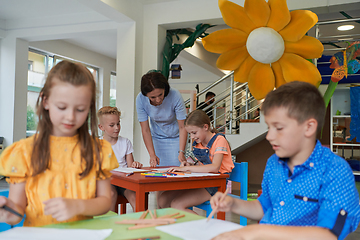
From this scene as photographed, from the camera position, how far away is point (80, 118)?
0.91 metres

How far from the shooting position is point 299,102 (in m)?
0.87

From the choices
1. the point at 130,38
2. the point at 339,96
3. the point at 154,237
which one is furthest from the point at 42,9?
the point at 339,96

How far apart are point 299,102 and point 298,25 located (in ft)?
4.67

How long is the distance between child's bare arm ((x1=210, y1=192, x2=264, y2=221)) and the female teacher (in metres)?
1.66

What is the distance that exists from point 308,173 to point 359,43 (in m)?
2.34

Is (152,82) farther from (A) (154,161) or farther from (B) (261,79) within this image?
(B) (261,79)

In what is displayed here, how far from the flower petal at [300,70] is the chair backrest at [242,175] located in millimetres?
682

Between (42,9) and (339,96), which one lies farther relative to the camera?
(339,96)

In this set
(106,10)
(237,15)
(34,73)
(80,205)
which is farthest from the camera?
(34,73)

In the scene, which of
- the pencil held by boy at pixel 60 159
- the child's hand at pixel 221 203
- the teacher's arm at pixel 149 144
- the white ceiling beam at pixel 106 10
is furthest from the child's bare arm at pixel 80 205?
the white ceiling beam at pixel 106 10

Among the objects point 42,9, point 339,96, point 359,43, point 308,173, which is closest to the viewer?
point 308,173

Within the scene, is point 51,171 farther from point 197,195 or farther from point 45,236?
point 197,195

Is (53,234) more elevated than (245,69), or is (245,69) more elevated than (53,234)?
(245,69)

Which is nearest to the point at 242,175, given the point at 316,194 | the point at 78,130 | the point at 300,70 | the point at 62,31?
the point at 300,70
